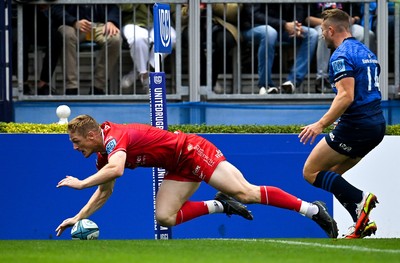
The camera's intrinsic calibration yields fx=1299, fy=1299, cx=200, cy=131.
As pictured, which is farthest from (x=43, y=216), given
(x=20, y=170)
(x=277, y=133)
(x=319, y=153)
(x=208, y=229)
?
(x=319, y=153)

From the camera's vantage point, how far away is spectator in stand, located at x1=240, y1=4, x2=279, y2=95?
16.6 metres

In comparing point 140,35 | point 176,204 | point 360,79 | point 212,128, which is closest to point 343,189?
point 360,79

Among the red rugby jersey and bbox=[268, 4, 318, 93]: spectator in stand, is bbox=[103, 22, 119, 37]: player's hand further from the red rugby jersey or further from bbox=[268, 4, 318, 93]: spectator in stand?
the red rugby jersey

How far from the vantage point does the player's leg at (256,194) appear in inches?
490

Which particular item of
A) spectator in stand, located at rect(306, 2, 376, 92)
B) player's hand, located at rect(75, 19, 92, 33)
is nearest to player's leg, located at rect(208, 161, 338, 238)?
spectator in stand, located at rect(306, 2, 376, 92)

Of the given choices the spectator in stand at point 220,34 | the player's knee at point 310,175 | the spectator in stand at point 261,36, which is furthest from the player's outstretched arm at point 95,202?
the spectator in stand at point 261,36

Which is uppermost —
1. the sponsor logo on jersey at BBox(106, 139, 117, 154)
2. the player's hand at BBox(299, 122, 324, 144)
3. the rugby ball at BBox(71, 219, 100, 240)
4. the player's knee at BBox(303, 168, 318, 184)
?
the player's hand at BBox(299, 122, 324, 144)

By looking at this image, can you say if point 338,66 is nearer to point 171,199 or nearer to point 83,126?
point 171,199

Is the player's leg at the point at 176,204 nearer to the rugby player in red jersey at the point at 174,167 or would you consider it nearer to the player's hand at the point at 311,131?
the rugby player in red jersey at the point at 174,167

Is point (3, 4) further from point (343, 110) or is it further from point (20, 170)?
point (343, 110)

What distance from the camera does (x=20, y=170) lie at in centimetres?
1510

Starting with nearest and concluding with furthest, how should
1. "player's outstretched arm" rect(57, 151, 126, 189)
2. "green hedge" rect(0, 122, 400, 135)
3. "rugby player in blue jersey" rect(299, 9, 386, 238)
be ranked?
"player's outstretched arm" rect(57, 151, 126, 189) → "rugby player in blue jersey" rect(299, 9, 386, 238) → "green hedge" rect(0, 122, 400, 135)

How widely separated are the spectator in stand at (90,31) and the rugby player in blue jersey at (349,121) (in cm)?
459

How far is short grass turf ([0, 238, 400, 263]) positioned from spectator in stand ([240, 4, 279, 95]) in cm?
496
